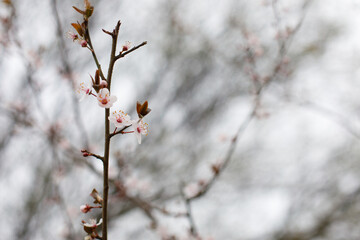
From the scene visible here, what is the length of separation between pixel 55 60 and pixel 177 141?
238cm

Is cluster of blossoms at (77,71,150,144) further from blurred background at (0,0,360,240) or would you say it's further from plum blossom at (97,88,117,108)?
blurred background at (0,0,360,240)

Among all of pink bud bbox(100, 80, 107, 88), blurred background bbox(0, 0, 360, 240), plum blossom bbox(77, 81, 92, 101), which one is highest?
blurred background bbox(0, 0, 360, 240)

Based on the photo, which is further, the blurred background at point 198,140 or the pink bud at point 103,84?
the blurred background at point 198,140

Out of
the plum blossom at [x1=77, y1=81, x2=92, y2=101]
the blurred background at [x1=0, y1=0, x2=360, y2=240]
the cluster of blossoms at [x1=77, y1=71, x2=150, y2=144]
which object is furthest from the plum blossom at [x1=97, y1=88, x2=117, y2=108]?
the blurred background at [x1=0, y1=0, x2=360, y2=240]

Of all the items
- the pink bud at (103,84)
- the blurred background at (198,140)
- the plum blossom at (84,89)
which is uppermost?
the blurred background at (198,140)

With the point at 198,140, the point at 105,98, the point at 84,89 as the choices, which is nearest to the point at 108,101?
the point at 105,98

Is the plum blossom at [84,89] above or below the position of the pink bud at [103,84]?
above

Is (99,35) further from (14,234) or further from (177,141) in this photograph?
(14,234)

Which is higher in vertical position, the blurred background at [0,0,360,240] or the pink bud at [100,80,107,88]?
the blurred background at [0,0,360,240]

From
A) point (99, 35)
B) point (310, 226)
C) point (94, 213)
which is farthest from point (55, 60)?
point (310, 226)

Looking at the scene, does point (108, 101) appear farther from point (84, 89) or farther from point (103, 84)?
point (84, 89)

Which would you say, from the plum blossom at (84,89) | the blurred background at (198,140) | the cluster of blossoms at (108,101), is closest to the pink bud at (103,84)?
the cluster of blossoms at (108,101)

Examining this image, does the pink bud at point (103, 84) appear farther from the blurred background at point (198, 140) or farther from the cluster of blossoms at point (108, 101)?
the blurred background at point (198, 140)

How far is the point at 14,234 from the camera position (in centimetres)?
575
